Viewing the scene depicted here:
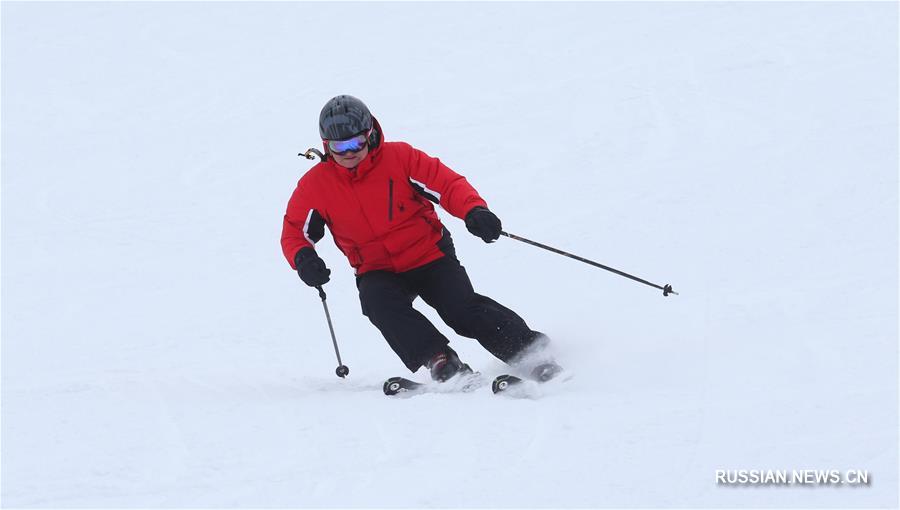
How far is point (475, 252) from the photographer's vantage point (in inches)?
362

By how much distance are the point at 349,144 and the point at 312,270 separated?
68 cm

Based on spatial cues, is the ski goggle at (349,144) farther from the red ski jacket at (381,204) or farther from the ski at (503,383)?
the ski at (503,383)

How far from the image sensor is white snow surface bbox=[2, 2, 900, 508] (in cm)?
410

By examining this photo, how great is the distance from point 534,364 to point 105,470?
2209 millimetres

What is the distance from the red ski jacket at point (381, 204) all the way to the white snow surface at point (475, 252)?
2.45 ft

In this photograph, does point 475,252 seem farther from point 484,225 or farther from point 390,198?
point 484,225

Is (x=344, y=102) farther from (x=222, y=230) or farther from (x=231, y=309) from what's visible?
(x=222, y=230)

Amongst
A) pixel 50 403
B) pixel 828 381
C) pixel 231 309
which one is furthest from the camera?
pixel 231 309

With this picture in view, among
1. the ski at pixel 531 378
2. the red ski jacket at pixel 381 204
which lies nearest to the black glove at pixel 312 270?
the red ski jacket at pixel 381 204

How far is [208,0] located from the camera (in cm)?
1848

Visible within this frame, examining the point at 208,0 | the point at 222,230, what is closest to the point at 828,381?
the point at 222,230

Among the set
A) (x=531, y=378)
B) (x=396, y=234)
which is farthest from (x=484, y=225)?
(x=531, y=378)

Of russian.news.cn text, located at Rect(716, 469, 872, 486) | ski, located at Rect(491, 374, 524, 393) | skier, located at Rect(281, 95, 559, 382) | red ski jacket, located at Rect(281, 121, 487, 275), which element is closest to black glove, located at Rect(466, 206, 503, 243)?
skier, located at Rect(281, 95, 559, 382)

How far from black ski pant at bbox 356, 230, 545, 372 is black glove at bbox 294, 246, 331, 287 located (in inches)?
10.4
